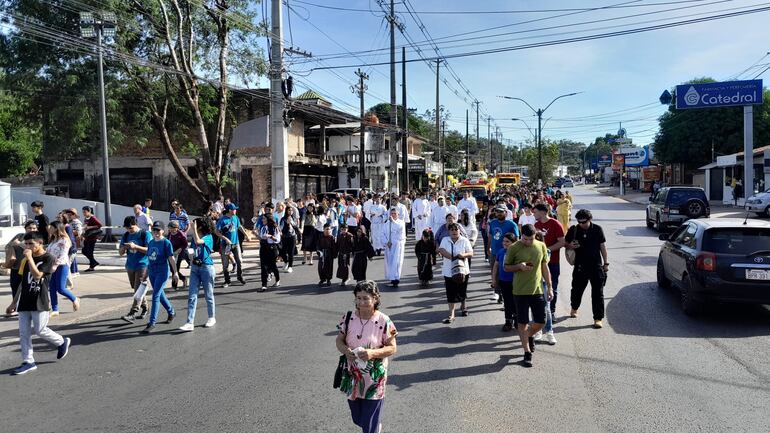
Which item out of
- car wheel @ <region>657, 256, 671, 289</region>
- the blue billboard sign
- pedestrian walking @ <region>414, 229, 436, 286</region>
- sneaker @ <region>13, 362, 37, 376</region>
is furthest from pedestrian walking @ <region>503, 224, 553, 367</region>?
the blue billboard sign

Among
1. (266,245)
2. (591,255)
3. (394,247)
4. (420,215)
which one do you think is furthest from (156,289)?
(420,215)

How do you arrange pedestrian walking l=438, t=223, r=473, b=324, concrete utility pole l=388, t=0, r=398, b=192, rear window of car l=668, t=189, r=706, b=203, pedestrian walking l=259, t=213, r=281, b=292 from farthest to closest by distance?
1. concrete utility pole l=388, t=0, r=398, b=192
2. rear window of car l=668, t=189, r=706, b=203
3. pedestrian walking l=259, t=213, r=281, b=292
4. pedestrian walking l=438, t=223, r=473, b=324

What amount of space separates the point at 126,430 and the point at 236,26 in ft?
66.8

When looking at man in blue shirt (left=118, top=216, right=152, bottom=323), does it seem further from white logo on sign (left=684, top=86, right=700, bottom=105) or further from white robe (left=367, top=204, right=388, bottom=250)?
white logo on sign (left=684, top=86, right=700, bottom=105)

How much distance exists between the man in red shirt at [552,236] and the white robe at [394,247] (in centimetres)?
349

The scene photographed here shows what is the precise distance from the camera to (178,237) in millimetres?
10328

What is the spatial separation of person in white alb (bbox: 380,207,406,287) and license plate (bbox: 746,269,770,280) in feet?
19.1

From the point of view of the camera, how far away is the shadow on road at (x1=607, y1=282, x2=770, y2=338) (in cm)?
772

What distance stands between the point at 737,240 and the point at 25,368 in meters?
9.26

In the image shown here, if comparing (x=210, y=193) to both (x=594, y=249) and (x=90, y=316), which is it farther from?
(x=594, y=249)

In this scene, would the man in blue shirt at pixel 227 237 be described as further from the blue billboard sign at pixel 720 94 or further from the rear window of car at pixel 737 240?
the blue billboard sign at pixel 720 94

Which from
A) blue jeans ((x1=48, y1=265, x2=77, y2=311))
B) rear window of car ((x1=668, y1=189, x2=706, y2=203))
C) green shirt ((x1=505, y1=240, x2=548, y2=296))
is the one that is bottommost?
blue jeans ((x1=48, y1=265, x2=77, y2=311))

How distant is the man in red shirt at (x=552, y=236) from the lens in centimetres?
822

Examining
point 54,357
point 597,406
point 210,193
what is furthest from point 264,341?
point 210,193
